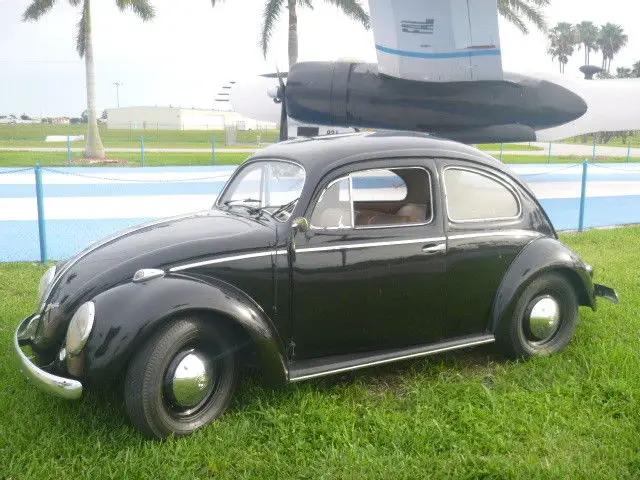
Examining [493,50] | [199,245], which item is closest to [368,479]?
[199,245]

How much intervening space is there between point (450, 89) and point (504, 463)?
32.2 feet

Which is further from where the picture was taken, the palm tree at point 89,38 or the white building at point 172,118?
the white building at point 172,118

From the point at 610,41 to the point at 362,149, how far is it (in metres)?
82.3

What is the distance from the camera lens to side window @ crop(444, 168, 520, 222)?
3.90 m

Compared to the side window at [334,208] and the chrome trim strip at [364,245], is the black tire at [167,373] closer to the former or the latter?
the chrome trim strip at [364,245]

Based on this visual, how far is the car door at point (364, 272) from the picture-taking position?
337 cm

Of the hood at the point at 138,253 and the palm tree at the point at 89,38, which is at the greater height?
the palm tree at the point at 89,38

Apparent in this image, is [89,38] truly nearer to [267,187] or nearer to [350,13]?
[350,13]

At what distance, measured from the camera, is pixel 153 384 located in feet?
9.57

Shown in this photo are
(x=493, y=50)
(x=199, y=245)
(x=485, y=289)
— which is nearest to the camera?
(x=199, y=245)

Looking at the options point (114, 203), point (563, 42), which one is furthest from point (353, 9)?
point (563, 42)

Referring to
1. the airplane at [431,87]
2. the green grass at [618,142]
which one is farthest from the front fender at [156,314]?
the green grass at [618,142]

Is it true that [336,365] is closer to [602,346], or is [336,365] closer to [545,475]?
[545,475]

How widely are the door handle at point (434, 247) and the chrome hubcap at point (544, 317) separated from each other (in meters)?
0.94
